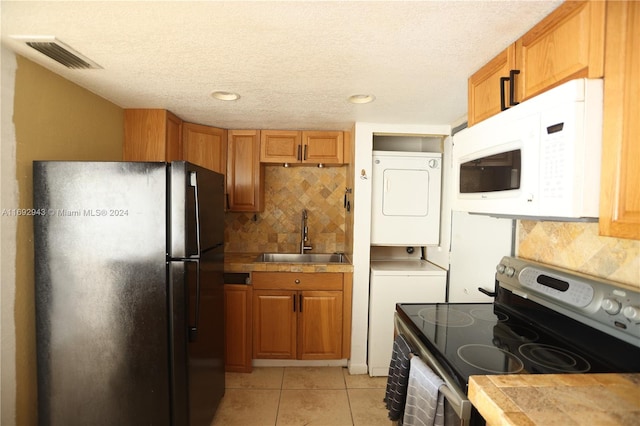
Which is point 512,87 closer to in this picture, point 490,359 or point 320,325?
point 490,359

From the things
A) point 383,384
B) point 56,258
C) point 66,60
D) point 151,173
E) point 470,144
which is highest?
point 66,60

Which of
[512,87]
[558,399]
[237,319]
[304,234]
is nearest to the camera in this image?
[558,399]

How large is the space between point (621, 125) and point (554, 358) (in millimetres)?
831

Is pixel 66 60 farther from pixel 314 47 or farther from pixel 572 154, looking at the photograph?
pixel 572 154

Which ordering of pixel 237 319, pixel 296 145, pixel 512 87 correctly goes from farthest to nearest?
pixel 296 145
pixel 237 319
pixel 512 87

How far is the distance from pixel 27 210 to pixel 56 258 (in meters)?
0.27

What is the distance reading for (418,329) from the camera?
139cm

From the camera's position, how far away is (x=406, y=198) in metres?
2.64

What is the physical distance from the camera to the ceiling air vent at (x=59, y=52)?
1293 millimetres

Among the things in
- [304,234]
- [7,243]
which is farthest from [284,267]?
[7,243]

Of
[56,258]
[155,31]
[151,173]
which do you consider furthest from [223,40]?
[56,258]

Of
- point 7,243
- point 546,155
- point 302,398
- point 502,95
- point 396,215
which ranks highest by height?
point 502,95

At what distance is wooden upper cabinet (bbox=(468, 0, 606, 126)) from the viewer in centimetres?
92

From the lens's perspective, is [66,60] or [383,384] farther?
[383,384]
